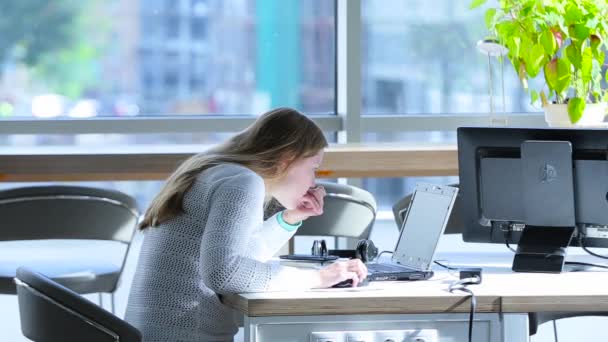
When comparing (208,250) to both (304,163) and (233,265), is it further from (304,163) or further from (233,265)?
(304,163)

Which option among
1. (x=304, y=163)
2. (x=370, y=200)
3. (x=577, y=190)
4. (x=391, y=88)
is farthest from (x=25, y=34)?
(x=577, y=190)

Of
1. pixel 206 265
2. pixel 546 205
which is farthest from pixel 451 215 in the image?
pixel 206 265

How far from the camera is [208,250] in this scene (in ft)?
8.20

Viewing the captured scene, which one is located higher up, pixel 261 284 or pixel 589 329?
pixel 261 284

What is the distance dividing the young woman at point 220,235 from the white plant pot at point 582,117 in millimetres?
1255

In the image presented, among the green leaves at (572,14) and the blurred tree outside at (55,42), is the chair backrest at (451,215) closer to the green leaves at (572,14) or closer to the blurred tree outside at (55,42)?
the green leaves at (572,14)

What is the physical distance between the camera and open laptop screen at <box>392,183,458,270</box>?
2.76m

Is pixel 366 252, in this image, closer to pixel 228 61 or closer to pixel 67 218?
pixel 67 218

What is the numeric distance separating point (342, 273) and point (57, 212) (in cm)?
175

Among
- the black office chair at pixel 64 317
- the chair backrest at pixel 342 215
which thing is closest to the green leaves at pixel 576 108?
the chair backrest at pixel 342 215

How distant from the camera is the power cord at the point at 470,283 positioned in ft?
8.11

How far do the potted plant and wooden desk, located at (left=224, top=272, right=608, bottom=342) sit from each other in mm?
1248

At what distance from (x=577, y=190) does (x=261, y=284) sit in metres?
0.91

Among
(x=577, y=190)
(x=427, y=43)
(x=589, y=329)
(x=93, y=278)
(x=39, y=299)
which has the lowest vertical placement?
(x=589, y=329)
